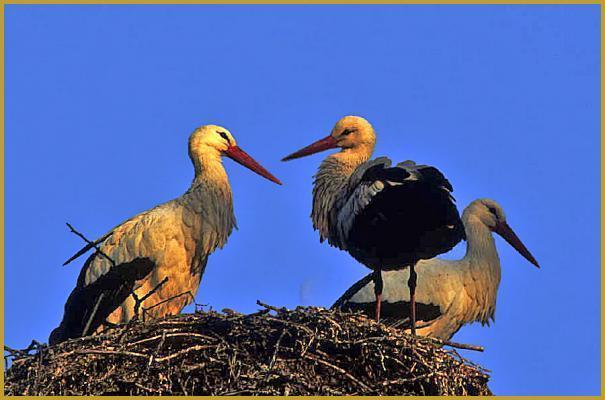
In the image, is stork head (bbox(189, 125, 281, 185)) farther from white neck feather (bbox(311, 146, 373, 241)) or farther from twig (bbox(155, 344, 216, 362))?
twig (bbox(155, 344, 216, 362))

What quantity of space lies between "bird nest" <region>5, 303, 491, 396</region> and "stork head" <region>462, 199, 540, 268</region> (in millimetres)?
2902

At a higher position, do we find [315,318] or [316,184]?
[316,184]

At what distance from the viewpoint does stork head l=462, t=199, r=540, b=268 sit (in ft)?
31.4

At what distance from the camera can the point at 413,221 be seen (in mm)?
7215

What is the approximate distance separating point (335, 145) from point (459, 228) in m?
1.59

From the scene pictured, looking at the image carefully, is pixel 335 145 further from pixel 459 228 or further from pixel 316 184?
pixel 459 228

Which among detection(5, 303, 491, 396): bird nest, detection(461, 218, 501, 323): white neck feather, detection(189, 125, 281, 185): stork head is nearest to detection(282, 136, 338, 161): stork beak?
detection(189, 125, 281, 185): stork head

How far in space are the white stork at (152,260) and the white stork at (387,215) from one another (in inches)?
25.1

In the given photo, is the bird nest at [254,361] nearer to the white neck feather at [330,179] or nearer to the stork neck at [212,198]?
the white neck feather at [330,179]

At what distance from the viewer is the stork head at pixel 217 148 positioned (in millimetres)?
8742

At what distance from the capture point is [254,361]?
6.58 metres

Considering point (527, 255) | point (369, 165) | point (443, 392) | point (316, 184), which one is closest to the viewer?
point (443, 392)

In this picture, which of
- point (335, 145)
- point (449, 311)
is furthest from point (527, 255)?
point (335, 145)

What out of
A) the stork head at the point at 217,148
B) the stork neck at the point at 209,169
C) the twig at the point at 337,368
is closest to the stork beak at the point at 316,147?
the stork head at the point at 217,148
